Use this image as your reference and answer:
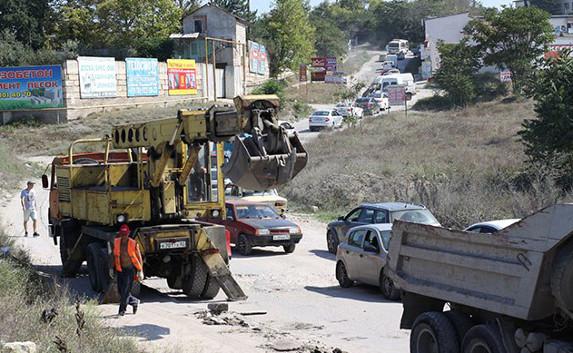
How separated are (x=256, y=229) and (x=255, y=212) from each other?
147 centimetres

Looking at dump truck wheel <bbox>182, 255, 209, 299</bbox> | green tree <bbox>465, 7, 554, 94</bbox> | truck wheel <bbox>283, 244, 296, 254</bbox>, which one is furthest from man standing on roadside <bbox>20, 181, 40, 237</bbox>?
green tree <bbox>465, 7, 554, 94</bbox>

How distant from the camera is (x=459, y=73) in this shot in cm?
7019

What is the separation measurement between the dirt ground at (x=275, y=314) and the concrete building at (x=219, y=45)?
169 feet

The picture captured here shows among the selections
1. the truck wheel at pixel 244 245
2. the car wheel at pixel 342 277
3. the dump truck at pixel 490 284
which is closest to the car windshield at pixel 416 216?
the car wheel at pixel 342 277

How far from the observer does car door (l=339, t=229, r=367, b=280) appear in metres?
19.8

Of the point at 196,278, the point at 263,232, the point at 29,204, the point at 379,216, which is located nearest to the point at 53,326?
the point at 196,278

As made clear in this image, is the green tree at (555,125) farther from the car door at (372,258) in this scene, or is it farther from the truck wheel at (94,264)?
the truck wheel at (94,264)

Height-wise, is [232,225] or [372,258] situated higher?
[372,258]

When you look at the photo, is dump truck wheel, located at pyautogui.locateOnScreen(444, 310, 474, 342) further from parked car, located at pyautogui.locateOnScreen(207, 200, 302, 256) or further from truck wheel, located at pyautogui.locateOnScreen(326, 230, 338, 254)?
truck wheel, located at pyautogui.locateOnScreen(326, 230, 338, 254)

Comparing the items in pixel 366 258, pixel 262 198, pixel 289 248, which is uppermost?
pixel 262 198

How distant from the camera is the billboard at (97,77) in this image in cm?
5762

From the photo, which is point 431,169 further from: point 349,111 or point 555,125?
point 349,111

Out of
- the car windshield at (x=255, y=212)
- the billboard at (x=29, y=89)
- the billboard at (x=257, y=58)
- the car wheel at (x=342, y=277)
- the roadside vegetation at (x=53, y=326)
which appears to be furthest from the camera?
the billboard at (x=257, y=58)

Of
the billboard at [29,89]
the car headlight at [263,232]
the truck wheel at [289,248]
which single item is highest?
the billboard at [29,89]
